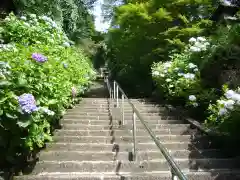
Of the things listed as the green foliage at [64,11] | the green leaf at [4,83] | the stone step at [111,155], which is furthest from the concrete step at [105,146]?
the green foliage at [64,11]

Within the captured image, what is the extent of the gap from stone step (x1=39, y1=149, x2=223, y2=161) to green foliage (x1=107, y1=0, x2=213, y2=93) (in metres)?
6.15

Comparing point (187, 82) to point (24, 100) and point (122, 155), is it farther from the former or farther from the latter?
point (24, 100)

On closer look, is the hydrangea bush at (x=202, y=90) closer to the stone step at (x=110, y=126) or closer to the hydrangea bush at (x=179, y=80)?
the hydrangea bush at (x=179, y=80)

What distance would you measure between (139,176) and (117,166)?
467 millimetres

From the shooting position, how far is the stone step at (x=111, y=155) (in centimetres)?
423

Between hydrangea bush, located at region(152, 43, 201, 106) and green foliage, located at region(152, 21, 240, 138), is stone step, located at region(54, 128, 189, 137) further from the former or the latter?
hydrangea bush, located at region(152, 43, 201, 106)

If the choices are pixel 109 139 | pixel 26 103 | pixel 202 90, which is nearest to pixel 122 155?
pixel 109 139

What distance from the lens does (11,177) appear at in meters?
3.36

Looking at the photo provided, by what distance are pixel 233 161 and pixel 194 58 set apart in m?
3.68

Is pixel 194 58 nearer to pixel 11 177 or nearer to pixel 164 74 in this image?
pixel 164 74

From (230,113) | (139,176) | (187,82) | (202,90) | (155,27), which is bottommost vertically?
(139,176)

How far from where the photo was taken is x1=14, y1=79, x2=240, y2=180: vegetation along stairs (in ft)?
12.2

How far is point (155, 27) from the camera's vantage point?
11281mm

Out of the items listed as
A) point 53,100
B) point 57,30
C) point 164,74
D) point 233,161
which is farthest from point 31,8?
point 233,161
